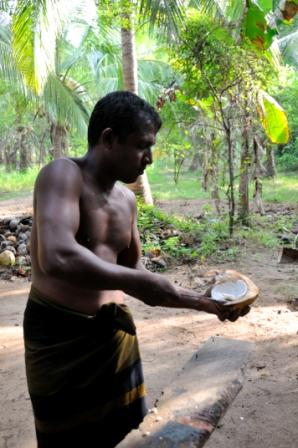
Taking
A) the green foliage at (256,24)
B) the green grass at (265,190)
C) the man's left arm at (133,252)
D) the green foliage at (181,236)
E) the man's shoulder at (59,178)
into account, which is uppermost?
the green foliage at (256,24)

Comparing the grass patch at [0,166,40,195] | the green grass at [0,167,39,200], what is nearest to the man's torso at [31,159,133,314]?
the green grass at [0,167,39,200]

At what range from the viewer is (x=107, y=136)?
1531 mm

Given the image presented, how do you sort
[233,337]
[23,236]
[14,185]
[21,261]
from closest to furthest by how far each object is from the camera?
[233,337] < [21,261] < [23,236] < [14,185]

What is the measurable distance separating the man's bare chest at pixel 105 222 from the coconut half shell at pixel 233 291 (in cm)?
39

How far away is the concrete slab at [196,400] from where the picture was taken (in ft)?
5.24

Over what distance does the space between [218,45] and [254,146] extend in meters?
1.99

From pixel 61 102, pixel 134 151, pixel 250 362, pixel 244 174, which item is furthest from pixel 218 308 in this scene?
pixel 61 102

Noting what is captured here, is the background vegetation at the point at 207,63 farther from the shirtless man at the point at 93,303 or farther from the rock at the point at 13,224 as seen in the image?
the shirtless man at the point at 93,303

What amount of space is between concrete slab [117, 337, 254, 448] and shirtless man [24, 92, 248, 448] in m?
0.17

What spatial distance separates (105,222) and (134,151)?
0.27 metres

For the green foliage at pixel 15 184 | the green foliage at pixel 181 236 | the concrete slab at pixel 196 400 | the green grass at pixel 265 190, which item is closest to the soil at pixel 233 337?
the green foliage at pixel 181 236

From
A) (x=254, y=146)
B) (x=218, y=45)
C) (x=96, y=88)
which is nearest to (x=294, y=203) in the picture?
(x=254, y=146)

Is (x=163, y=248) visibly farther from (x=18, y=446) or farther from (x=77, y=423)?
(x=77, y=423)

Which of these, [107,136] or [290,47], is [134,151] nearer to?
[107,136]
